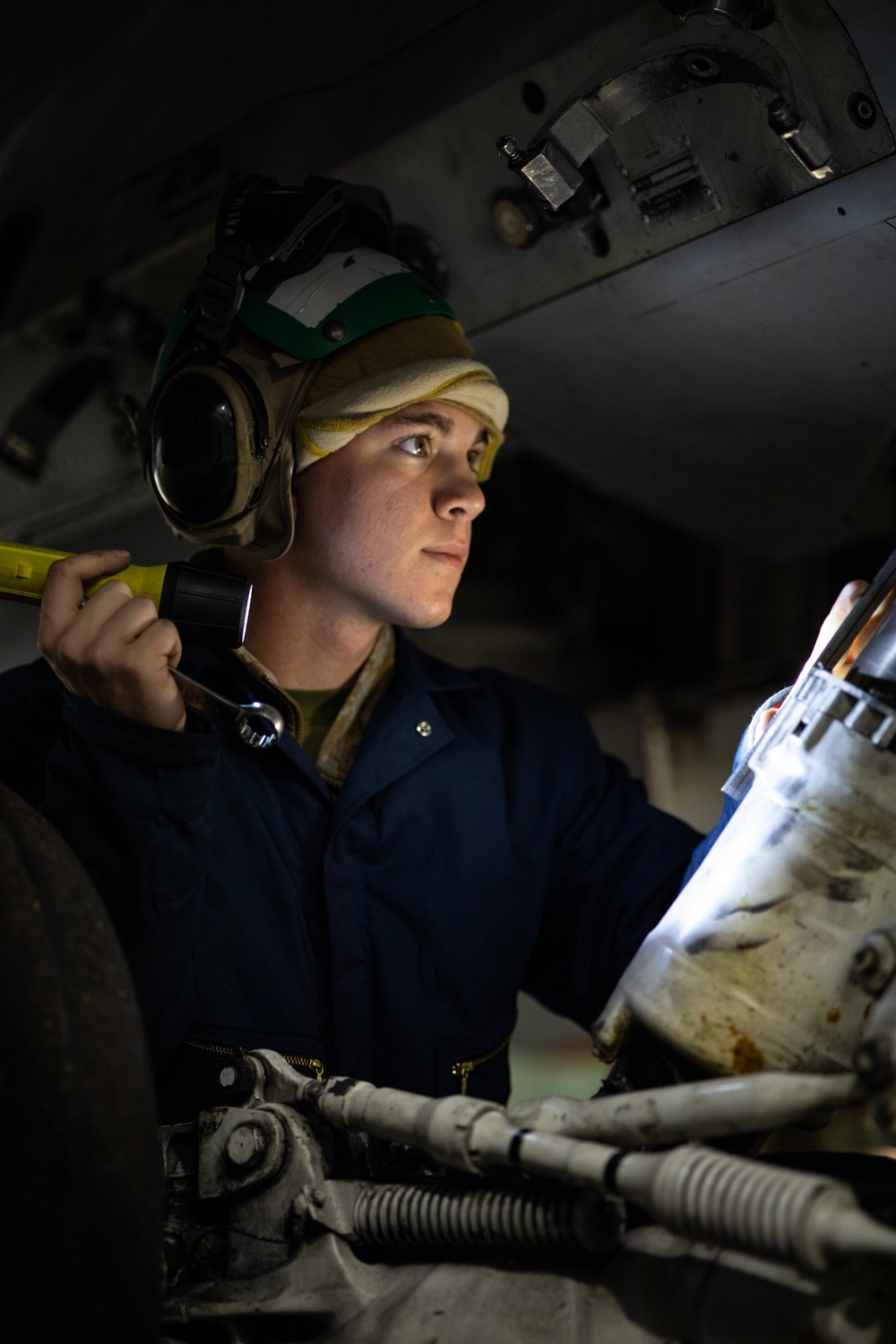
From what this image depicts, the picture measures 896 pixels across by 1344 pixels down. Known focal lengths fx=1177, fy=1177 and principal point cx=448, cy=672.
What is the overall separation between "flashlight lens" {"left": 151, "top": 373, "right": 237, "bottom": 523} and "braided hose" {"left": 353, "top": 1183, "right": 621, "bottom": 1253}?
31.5 inches

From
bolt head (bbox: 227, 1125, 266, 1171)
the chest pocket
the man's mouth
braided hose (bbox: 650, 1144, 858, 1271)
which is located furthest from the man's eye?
braided hose (bbox: 650, 1144, 858, 1271)

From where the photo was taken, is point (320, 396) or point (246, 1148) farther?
point (320, 396)

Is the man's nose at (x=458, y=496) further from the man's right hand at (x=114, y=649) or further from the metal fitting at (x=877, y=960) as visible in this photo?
→ the metal fitting at (x=877, y=960)

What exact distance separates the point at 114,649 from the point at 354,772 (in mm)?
419

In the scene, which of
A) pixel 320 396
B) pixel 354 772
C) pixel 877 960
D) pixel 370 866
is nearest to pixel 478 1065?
pixel 370 866

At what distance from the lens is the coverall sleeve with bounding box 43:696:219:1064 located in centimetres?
111

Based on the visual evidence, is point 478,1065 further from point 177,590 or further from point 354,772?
point 177,590

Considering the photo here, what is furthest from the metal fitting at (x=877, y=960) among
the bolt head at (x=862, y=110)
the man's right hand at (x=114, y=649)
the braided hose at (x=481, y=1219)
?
the bolt head at (x=862, y=110)

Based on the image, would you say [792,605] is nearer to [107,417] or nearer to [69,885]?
[107,417]

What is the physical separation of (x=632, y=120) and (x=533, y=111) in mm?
146

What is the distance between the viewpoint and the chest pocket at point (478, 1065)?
143cm

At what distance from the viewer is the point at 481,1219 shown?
35.7 inches

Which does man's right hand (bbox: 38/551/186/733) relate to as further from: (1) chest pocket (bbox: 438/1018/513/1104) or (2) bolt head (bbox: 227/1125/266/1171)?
(1) chest pocket (bbox: 438/1018/513/1104)

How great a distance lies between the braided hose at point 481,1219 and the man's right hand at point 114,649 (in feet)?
1.54
